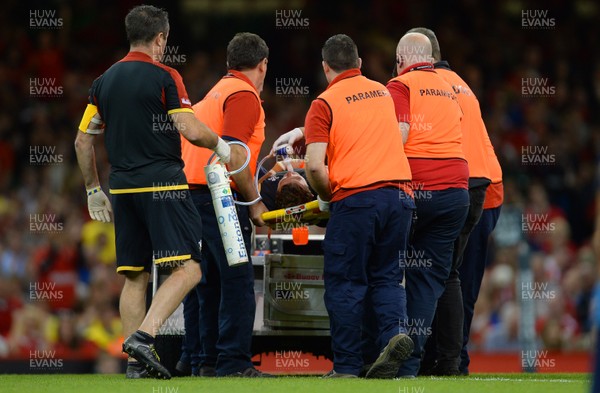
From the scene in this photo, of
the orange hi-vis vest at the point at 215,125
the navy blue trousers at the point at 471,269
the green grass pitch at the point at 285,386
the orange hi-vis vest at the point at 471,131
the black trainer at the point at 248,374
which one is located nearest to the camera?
the green grass pitch at the point at 285,386

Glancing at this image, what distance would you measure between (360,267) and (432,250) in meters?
0.71

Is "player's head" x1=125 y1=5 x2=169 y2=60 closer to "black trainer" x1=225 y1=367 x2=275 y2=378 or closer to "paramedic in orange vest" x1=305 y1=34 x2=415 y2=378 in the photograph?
"paramedic in orange vest" x1=305 y1=34 x2=415 y2=378

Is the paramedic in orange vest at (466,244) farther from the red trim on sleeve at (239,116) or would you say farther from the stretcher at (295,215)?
the red trim on sleeve at (239,116)

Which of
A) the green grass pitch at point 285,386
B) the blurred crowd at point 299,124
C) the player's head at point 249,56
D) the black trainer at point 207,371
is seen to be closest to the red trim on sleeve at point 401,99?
the player's head at point 249,56

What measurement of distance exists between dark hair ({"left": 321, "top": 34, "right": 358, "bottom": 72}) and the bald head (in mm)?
566

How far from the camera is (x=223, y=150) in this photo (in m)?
8.48

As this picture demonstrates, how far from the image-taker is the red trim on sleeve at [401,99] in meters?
8.94

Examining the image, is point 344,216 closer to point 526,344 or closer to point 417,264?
point 417,264

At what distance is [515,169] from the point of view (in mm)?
17547

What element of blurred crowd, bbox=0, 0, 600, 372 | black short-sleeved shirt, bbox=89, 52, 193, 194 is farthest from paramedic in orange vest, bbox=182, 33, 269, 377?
blurred crowd, bbox=0, 0, 600, 372

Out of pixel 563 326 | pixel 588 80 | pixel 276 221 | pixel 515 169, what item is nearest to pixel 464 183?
pixel 276 221

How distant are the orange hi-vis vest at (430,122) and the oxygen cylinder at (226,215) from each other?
4.44 feet

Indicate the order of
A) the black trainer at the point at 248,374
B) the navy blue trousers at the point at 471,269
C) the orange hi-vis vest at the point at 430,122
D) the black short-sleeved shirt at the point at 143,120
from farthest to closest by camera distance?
the navy blue trousers at the point at 471,269
the orange hi-vis vest at the point at 430,122
the black trainer at the point at 248,374
the black short-sleeved shirt at the point at 143,120

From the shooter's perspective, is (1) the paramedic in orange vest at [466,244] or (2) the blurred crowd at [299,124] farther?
(2) the blurred crowd at [299,124]
